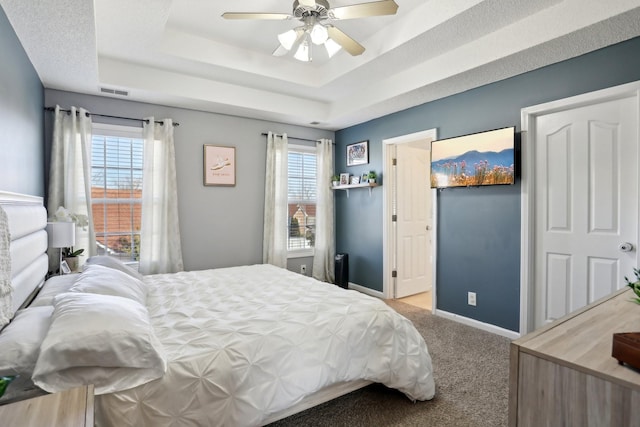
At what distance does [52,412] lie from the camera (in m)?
0.96

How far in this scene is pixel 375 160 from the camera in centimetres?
473

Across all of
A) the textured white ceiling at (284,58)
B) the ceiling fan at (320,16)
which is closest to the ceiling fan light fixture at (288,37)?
the ceiling fan at (320,16)

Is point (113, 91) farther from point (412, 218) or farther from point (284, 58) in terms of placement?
point (412, 218)

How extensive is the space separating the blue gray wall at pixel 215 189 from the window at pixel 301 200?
0.49m

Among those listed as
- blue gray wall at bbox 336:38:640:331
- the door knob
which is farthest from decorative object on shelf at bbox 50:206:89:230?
the door knob

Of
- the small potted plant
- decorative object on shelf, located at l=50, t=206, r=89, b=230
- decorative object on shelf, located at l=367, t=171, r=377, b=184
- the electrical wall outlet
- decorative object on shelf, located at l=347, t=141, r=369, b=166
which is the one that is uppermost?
decorative object on shelf, located at l=347, t=141, r=369, b=166

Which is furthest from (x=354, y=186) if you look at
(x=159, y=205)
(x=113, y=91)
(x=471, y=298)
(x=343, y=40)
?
(x=113, y=91)

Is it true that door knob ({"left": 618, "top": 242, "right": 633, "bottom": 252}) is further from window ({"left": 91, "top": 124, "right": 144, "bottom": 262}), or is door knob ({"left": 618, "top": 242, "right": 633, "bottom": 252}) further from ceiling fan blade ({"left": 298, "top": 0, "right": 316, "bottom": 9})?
window ({"left": 91, "top": 124, "right": 144, "bottom": 262})

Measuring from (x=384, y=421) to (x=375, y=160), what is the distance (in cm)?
343

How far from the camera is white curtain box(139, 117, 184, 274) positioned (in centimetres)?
383

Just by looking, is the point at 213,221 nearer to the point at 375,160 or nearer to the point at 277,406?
the point at 375,160

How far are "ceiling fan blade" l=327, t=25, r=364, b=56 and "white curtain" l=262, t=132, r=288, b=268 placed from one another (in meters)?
A: 2.22

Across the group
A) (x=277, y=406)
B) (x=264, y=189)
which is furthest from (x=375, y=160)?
(x=277, y=406)

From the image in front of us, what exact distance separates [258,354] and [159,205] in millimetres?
2842
